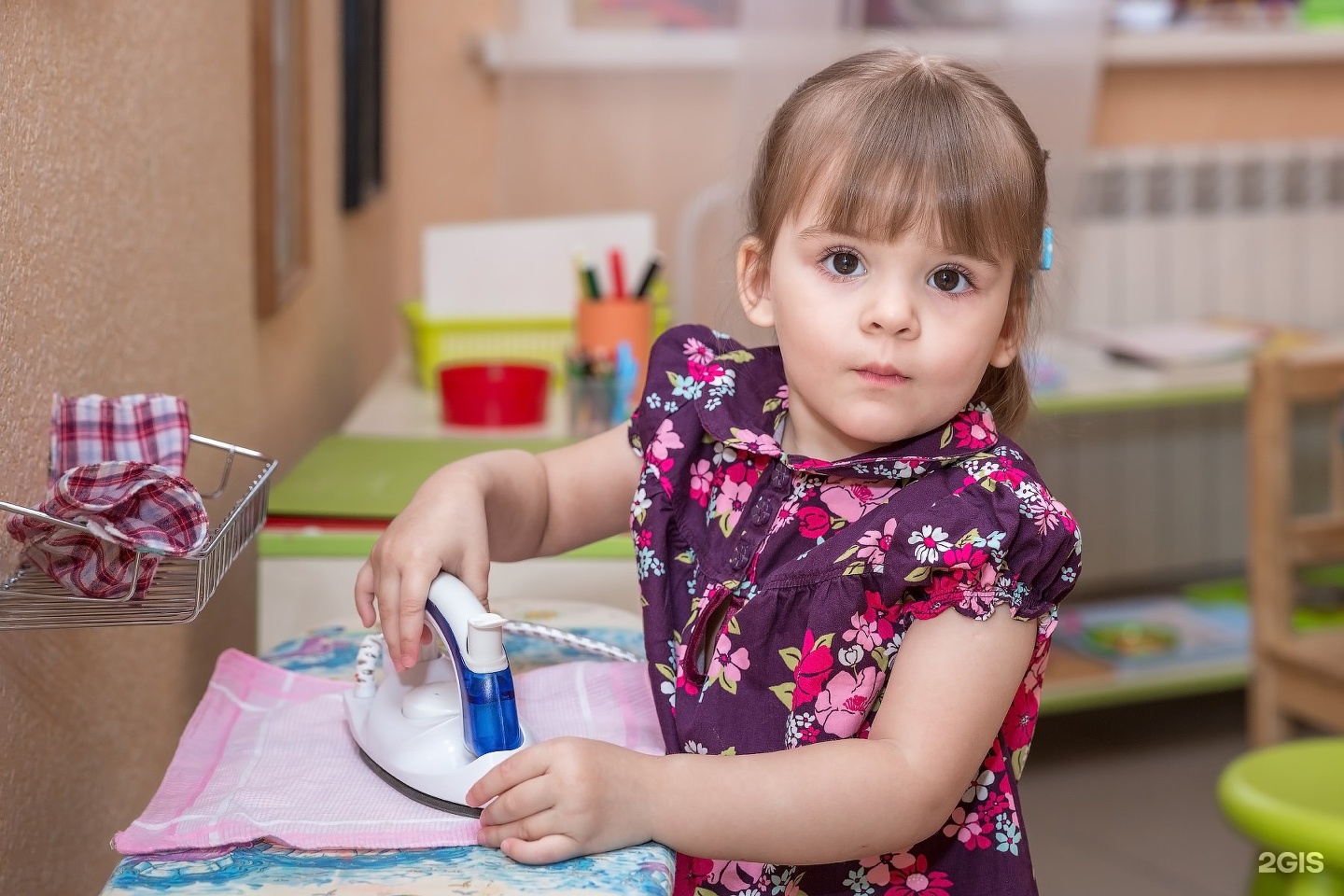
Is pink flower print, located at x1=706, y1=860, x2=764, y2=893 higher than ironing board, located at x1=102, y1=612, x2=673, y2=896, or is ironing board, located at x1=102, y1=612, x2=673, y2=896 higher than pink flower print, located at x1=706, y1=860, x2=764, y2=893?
ironing board, located at x1=102, y1=612, x2=673, y2=896

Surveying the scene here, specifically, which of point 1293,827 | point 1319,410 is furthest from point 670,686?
point 1319,410

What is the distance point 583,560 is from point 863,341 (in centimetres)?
63

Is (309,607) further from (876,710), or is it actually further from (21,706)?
(876,710)

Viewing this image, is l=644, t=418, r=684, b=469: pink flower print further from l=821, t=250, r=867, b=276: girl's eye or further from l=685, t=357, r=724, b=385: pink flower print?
l=821, t=250, r=867, b=276: girl's eye

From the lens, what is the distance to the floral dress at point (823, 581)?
31.6 inches

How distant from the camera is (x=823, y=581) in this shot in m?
0.85

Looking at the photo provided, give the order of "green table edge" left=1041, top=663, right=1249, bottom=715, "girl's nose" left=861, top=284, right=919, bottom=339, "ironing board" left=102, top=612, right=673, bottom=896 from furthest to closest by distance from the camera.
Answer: "green table edge" left=1041, top=663, right=1249, bottom=715, "girl's nose" left=861, top=284, right=919, bottom=339, "ironing board" left=102, top=612, right=673, bottom=896

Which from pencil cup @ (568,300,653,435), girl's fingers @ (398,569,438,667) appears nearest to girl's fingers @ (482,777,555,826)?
girl's fingers @ (398,569,438,667)

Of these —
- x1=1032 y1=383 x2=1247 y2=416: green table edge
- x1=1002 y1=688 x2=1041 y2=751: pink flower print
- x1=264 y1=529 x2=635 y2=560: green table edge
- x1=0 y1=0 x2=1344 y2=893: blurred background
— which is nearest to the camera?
x1=1002 y1=688 x2=1041 y2=751: pink flower print

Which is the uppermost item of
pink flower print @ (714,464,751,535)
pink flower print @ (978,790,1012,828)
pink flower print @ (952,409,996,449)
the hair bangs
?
the hair bangs

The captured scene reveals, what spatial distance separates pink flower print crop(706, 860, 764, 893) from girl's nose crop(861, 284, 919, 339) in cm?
34

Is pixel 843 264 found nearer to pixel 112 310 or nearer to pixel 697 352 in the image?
pixel 697 352

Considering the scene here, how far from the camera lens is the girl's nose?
0.80 m

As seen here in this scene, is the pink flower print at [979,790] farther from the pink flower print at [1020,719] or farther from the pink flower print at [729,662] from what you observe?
the pink flower print at [729,662]
